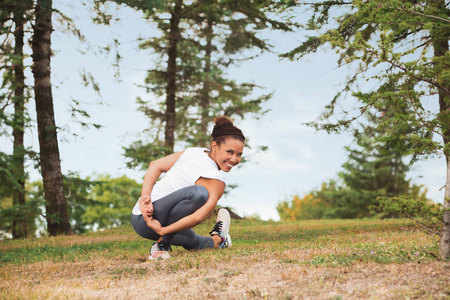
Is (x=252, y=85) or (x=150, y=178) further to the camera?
(x=252, y=85)

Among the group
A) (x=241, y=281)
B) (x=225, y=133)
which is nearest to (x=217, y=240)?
(x=225, y=133)

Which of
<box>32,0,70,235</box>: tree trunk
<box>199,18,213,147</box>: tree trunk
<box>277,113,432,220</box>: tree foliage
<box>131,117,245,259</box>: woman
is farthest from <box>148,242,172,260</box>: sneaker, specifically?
<box>277,113,432,220</box>: tree foliage

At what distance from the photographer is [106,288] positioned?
4.12 metres

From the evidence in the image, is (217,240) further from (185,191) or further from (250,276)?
(250,276)

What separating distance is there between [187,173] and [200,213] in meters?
0.61

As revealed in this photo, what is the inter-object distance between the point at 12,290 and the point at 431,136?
6451 millimetres

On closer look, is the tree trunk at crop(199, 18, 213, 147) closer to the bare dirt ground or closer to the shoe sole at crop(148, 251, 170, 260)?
the shoe sole at crop(148, 251, 170, 260)

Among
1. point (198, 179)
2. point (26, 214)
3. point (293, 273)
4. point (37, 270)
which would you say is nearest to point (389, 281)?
point (293, 273)

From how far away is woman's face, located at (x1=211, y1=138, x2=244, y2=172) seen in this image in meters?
5.21

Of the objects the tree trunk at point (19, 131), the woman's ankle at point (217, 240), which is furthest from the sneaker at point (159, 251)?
the tree trunk at point (19, 131)

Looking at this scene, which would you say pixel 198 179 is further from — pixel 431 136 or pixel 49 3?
pixel 49 3

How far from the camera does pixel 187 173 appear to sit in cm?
527

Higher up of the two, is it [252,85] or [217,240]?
[252,85]

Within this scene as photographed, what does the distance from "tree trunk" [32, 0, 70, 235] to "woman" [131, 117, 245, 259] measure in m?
8.43
